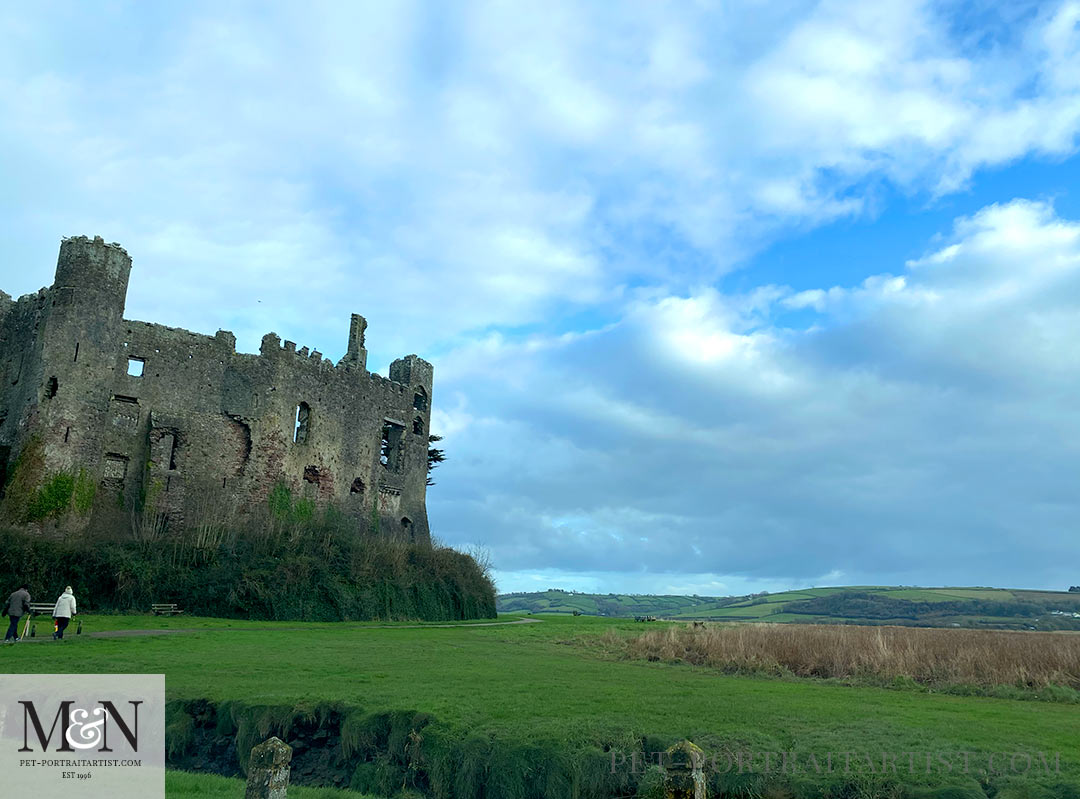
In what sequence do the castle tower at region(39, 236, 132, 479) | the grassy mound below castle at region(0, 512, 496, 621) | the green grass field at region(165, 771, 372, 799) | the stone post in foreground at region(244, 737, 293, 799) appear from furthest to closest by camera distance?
the castle tower at region(39, 236, 132, 479) < the grassy mound below castle at region(0, 512, 496, 621) < the green grass field at region(165, 771, 372, 799) < the stone post in foreground at region(244, 737, 293, 799)

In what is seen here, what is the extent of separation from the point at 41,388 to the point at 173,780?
29.6 meters

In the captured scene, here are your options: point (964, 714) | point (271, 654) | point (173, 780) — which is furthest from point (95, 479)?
point (964, 714)

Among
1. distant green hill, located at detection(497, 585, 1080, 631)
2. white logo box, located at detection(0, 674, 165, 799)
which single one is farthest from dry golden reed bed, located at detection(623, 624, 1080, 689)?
distant green hill, located at detection(497, 585, 1080, 631)

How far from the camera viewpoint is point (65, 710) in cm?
1090

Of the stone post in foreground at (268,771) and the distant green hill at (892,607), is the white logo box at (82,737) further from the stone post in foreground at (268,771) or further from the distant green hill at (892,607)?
the distant green hill at (892,607)

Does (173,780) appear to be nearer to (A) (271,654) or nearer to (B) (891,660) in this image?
(A) (271,654)

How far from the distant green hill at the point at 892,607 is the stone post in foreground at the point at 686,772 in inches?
1952

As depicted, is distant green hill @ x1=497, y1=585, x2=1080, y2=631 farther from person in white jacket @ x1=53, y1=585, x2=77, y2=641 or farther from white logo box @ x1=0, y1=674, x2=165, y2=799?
white logo box @ x1=0, y1=674, x2=165, y2=799

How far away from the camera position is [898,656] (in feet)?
59.5

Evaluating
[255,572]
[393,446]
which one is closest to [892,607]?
[393,446]

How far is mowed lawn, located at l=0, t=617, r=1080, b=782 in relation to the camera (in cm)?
1095

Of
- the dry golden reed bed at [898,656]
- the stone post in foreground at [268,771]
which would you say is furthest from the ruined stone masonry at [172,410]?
the stone post in foreground at [268,771]

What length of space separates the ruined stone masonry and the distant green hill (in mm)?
18086

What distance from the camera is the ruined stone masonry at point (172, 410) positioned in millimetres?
35094
